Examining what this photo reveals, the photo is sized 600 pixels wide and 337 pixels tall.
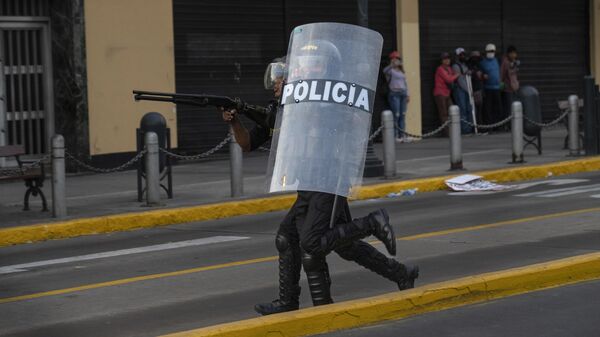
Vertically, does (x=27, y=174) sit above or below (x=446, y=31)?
below

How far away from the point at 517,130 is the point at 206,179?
491 centimetres

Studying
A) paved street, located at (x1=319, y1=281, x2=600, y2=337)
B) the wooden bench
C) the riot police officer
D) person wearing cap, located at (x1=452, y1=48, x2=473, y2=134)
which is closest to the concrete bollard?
the wooden bench

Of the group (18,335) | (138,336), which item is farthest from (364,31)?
(18,335)

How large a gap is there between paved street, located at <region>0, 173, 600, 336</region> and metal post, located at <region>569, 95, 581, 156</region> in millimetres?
4518

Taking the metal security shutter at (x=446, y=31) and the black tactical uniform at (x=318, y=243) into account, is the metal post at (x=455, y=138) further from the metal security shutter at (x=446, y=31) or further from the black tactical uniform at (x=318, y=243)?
the black tactical uniform at (x=318, y=243)

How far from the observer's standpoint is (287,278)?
868 cm

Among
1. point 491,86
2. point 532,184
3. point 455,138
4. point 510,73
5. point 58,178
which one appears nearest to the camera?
Answer: point 58,178

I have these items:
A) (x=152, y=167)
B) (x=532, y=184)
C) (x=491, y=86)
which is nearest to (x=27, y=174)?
(x=152, y=167)

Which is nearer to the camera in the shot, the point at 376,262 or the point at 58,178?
the point at 376,262

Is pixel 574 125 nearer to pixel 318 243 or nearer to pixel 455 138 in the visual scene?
pixel 455 138

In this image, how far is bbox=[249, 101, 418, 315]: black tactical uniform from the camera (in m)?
8.35

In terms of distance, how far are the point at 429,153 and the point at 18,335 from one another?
51.6 feet

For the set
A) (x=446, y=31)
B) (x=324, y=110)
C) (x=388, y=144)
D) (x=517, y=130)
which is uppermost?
(x=446, y=31)

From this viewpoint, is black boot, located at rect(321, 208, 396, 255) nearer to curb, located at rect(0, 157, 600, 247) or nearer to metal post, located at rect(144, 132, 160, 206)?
curb, located at rect(0, 157, 600, 247)
